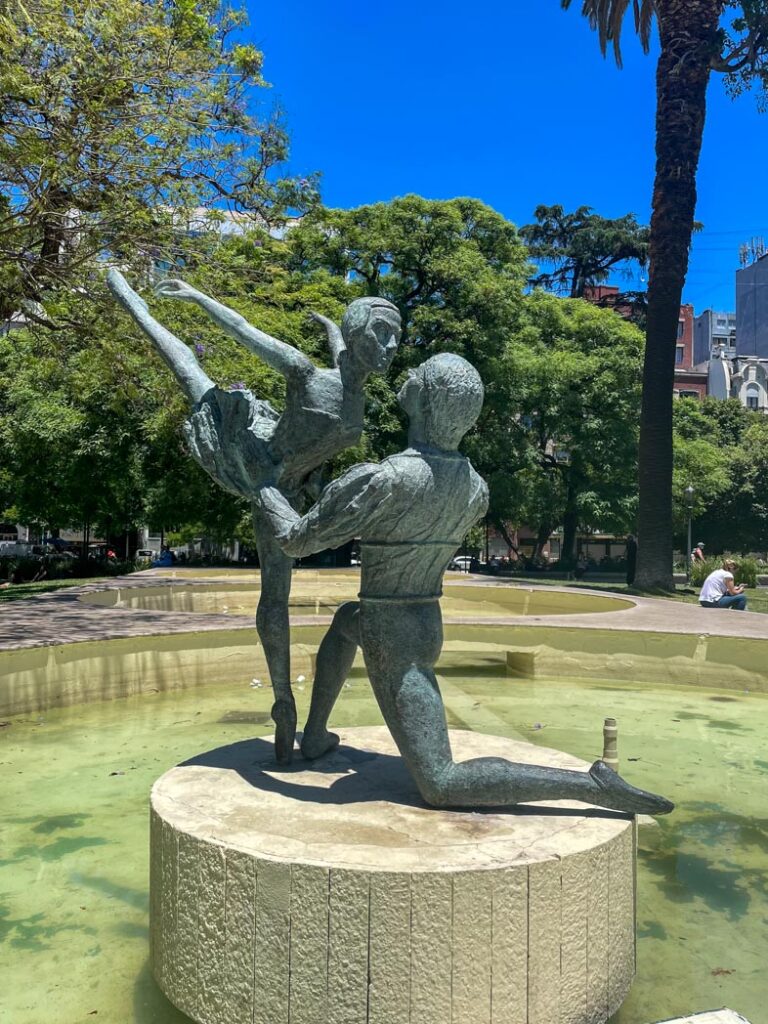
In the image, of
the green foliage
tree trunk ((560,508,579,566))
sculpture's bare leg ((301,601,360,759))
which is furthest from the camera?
the green foliage

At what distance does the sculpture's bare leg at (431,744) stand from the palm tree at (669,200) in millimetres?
15603

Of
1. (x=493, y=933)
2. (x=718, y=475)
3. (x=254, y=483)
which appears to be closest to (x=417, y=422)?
(x=254, y=483)

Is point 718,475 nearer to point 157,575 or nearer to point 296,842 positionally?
point 157,575

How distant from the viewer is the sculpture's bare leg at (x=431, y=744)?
2.99m

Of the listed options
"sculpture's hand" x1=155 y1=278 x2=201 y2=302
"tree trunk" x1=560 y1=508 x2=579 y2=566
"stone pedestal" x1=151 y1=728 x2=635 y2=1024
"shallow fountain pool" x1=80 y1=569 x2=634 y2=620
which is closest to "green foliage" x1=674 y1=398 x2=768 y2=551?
"tree trunk" x1=560 y1=508 x2=579 y2=566

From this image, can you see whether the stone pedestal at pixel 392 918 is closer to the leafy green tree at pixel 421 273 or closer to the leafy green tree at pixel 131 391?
the leafy green tree at pixel 131 391

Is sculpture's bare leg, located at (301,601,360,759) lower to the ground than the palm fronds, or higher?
lower

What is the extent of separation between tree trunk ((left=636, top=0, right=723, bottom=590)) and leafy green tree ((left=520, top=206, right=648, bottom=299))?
21.7 metres

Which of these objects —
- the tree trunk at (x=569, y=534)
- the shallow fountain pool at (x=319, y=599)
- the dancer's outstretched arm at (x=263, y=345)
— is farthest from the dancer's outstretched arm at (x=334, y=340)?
the tree trunk at (x=569, y=534)

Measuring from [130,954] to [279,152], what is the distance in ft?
39.5

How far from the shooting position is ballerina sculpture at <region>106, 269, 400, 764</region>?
3602 mm

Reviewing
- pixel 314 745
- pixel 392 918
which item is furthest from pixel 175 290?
pixel 392 918

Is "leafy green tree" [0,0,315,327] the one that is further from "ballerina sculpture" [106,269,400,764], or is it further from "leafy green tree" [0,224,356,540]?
"ballerina sculpture" [106,269,400,764]

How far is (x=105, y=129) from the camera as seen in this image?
A: 9.91 meters
